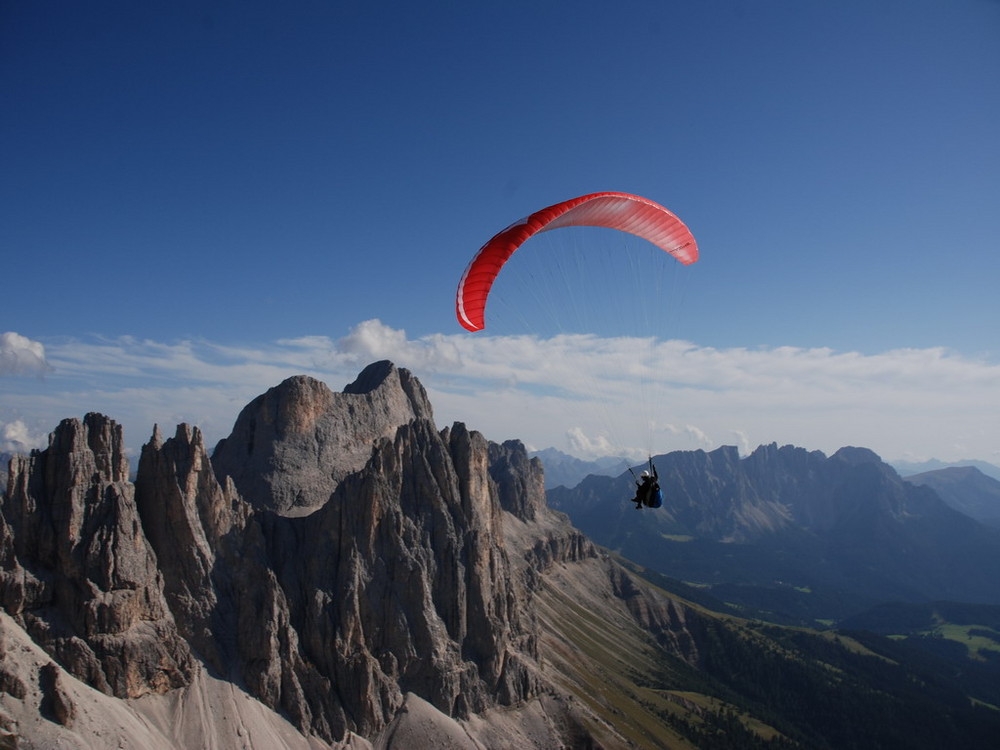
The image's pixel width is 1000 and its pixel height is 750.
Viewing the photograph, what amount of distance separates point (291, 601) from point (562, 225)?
5890cm

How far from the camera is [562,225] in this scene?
3925 cm

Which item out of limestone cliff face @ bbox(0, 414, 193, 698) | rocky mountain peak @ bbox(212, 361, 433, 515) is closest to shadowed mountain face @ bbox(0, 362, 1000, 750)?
limestone cliff face @ bbox(0, 414, 193, 698)

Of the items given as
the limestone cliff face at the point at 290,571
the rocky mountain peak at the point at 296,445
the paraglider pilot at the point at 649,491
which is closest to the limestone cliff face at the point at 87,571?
the limestone cliff face at the point at 290,571

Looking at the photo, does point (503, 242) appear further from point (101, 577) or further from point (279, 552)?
point (279, 552)

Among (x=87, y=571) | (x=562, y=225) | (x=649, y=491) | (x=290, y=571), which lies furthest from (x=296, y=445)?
(x=649, y=491)

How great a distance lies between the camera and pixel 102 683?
57000mm

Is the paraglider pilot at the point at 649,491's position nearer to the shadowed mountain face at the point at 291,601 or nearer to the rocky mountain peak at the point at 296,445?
the shadowed mountain face at the point at 291,601

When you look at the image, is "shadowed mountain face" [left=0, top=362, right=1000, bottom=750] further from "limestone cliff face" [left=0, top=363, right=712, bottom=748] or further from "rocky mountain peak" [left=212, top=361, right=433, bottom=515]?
"rocky mountain peak" [left=212, top=361, right=433, bottom=515]

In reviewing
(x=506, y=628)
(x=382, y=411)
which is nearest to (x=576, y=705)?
(x=506, y=628)

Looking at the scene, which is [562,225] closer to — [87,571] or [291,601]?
[87,571]

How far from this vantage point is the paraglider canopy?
3684 cm

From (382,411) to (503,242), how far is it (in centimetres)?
8018

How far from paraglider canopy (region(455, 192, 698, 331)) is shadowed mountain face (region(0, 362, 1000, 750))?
156 ft

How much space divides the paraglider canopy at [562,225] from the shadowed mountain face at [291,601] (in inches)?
1869
